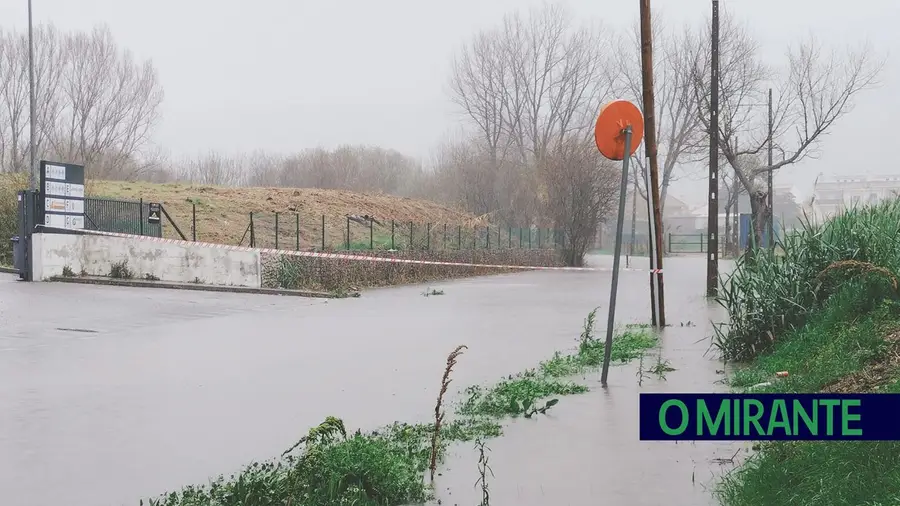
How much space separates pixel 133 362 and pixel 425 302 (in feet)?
33.3

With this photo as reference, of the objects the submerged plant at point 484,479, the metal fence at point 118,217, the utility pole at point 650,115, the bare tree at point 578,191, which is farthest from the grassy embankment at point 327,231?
the submerged plant at point 484,479

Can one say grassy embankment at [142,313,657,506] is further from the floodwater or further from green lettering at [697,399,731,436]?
green lettering at [697,399,731,436]

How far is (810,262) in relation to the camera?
33.0ft

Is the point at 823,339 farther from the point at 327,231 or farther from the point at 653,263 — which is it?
the point at 327,231

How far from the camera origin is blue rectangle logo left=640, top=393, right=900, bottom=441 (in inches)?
105

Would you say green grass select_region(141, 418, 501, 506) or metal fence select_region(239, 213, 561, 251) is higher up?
metal fence select_region(239, 213, 561, 251)

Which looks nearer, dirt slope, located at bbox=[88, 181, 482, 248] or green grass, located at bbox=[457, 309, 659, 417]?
green grass, located at bbox=[457, 309, 659, 417]

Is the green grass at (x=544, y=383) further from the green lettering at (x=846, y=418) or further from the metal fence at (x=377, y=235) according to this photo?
the metal fence at (x=377, y=235)

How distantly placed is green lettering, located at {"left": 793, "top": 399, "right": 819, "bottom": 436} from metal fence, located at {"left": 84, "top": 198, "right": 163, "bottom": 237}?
24375mm

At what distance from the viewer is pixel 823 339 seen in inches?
320

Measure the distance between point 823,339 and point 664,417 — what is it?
237 inches

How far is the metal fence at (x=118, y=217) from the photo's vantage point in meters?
24.8

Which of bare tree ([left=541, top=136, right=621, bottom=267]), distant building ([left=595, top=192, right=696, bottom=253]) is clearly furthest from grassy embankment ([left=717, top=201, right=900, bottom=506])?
distant building ([left=595, top=192, right=696, bottom=253])

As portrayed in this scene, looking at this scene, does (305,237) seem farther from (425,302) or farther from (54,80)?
(54,80)
